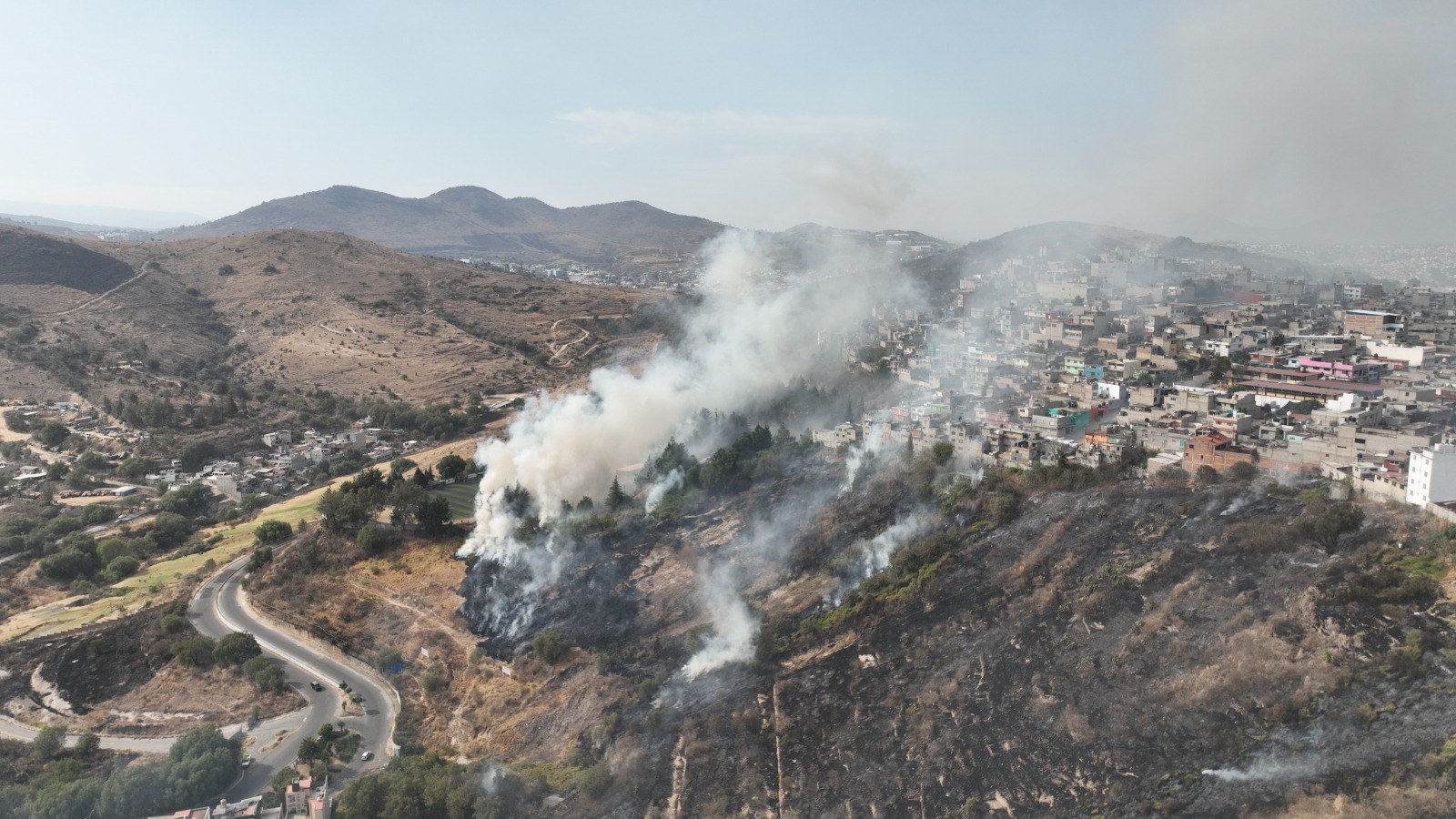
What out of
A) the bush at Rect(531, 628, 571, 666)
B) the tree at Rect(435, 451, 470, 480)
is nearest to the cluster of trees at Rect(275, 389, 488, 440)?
the tree at Rect(435, 451, 470, 480)

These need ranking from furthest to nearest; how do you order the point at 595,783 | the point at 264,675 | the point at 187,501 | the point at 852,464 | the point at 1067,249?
1. the point at 1067,249
2. the point at 187,501
3. the point at 852,464
4. the point at 264,675
5. the point at 595,783

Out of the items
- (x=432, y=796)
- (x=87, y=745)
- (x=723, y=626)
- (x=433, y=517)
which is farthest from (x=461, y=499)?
(x=432, y=796)

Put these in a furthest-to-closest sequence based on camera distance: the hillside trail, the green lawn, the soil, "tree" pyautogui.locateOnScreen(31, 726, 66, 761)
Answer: the hillside trail → the green lawn → the soil → "tree" pyautogui.locateOnScreen(31, 726, 66, 761)

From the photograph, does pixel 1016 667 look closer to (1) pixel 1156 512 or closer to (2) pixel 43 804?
(1) pixel 1156 512

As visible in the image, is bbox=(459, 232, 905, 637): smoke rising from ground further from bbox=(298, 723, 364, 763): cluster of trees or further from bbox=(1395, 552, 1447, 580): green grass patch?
bbox=(1395, 552, 1447, 580): green grass patch

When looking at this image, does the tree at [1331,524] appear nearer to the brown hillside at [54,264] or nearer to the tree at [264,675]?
the tree at [264,675]

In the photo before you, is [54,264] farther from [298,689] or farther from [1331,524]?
[1331,524]
